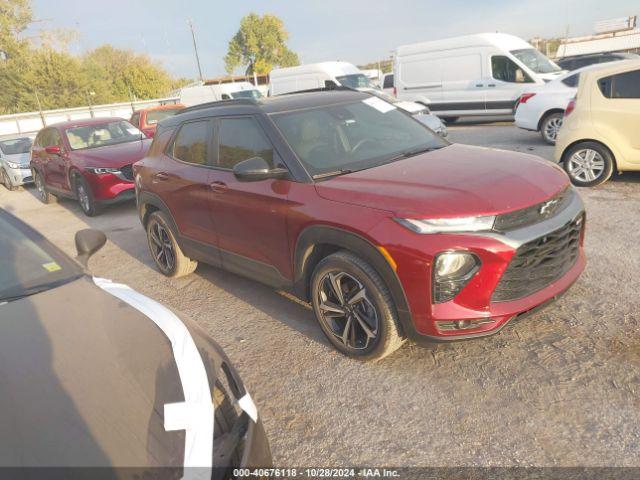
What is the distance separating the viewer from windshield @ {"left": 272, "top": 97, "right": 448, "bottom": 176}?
3.35 metres

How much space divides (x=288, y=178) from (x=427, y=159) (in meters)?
1.00

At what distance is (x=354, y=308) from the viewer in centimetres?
301

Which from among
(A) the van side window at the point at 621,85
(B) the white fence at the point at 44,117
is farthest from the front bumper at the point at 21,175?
(B) the white fence at the point at 44,117

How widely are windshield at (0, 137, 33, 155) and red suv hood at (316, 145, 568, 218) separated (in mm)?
13409

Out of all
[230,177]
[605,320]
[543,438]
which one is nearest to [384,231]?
[543,438]

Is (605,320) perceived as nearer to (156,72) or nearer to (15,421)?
(15,421)

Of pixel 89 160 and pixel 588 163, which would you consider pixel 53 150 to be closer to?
pixel 89 160

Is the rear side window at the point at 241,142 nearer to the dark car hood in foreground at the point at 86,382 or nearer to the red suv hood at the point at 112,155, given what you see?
the dark car hood in foreground at the point at 86,382

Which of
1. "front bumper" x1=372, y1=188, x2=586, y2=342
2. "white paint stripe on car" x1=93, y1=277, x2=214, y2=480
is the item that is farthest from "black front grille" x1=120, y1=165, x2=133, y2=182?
"front bumper" x1=372, y1=188, x2=586, y2=342

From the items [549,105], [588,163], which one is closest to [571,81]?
[549,105]

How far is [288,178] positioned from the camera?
10.7ft

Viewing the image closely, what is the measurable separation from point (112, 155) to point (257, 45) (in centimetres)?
6527

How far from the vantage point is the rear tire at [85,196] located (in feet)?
26.9

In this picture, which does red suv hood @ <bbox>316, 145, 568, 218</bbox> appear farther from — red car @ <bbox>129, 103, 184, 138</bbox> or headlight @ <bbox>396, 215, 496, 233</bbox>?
red car @ <bbox>129, 103, 184, 138</bbox>
